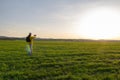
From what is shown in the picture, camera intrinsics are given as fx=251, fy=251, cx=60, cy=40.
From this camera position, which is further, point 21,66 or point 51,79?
point 21,66

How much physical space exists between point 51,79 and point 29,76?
1.51 metres

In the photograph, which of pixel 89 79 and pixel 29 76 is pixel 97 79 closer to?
pixel 89 79

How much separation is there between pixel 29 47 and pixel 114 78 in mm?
14967

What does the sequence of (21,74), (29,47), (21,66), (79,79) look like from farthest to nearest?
(29,47) < (21,66) < (21,74) < (79,79)

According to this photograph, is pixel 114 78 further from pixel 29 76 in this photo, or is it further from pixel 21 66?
pixel 21 66

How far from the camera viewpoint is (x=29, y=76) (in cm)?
1495

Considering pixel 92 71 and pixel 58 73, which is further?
pixel 92 71

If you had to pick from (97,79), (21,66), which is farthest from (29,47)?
(97,79)

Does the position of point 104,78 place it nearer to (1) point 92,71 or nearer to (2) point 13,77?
(1) point 92,71

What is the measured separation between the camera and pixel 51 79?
1424 centimetres

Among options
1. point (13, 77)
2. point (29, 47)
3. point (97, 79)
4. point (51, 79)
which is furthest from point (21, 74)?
point (29, 47)

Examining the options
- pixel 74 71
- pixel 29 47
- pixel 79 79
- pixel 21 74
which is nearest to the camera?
pixel 79 79

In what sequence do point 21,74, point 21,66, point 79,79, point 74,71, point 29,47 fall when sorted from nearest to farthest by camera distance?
point 79,79
point 21,74
point 74,71
point 21,66
point 29,47

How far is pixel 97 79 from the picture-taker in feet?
46.5
